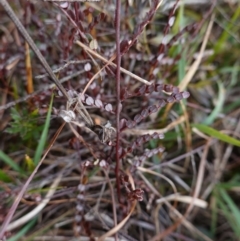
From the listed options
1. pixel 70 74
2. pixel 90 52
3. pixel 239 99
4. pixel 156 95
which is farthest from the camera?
pixel 239 99

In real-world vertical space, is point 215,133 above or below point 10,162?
above

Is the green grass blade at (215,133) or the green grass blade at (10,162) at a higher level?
the green grass blade at (215,133)

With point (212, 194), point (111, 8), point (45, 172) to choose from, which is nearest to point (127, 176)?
point (45, 172)

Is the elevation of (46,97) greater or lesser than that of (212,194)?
greater

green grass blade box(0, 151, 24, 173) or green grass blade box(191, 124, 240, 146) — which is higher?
green grass blade box(191, 124, 240, 146)

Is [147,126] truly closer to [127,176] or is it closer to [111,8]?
[127,176]

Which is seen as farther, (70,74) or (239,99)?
(239,99)

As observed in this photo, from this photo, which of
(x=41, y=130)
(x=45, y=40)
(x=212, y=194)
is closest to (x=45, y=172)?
(x=41, y=130)

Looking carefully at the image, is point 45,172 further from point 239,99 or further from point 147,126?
point 239,99

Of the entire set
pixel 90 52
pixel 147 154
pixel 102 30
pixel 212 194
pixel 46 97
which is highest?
pixel 102 30

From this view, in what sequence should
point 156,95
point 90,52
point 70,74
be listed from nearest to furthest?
point 90,52, point 70,74, point 156,95
